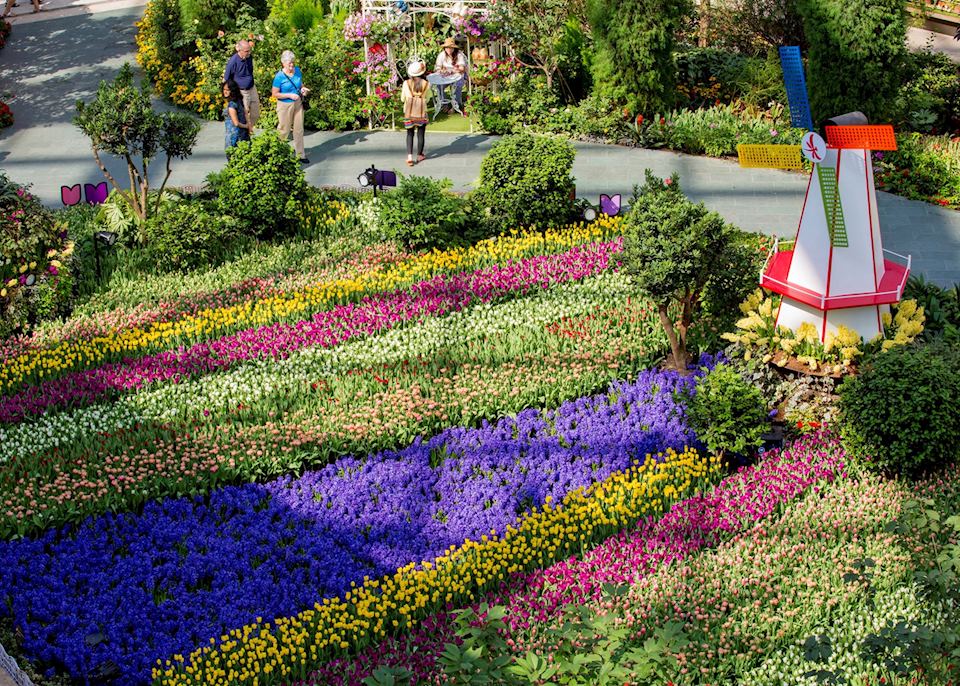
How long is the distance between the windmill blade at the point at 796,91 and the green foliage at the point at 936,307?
5.89ft

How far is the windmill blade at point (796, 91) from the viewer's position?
449 inches

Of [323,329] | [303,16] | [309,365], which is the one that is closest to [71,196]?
[323,329]

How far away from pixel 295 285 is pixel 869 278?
18.8ft

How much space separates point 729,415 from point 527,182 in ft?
15.6

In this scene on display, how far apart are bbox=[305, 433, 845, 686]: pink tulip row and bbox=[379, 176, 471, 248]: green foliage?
16.6ft

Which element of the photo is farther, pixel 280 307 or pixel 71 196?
pixel 71 196

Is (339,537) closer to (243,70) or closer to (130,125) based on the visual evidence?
(130,125)

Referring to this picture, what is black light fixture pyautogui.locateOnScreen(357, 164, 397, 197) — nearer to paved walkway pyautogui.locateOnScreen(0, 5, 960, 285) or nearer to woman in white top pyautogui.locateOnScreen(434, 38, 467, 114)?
paved walkway pyautogui.locateOnScreen(0, 5, 960, 285)

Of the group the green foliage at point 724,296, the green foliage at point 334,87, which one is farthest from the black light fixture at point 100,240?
the green foliage at point 724,296

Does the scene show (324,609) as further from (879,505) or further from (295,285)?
(295,285)

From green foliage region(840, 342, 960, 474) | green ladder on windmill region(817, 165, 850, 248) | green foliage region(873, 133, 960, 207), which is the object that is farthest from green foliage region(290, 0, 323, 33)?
green foliage region(840, 342, 960, 474)

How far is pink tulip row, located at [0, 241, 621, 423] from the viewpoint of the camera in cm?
1043

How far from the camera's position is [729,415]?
9.12 meters

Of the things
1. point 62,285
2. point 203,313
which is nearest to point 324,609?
point 203,313
